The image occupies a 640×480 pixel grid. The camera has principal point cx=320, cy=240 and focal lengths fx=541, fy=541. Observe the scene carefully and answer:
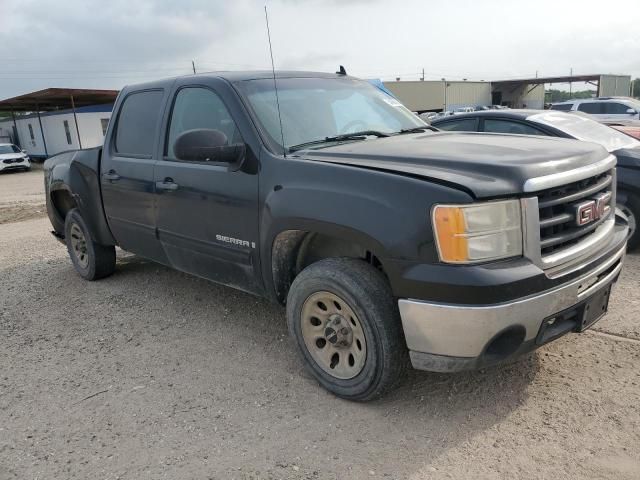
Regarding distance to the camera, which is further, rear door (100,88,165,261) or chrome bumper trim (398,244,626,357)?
rear door (100,88,165,261)

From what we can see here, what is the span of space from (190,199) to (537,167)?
2330mm

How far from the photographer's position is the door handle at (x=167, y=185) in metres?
3.98

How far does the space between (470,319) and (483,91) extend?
6072 cm

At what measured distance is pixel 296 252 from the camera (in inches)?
135

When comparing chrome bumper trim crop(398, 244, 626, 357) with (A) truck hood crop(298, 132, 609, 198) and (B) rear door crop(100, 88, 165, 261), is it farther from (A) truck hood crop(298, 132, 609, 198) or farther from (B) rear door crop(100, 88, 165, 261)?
(B) rear door crop(100, 88, 165, 261)

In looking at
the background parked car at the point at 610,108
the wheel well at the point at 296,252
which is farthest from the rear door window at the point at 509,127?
the background parked car at the point at 610,108

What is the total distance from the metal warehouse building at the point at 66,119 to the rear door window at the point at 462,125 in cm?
2370

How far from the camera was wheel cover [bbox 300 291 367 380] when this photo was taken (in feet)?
9.80

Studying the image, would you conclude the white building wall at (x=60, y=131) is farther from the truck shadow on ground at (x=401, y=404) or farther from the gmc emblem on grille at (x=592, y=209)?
the gmc emblem on grille at (x=592, y=209)

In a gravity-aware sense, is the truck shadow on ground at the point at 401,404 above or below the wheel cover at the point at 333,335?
below

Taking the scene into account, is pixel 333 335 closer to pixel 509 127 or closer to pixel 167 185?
pixel 167 185

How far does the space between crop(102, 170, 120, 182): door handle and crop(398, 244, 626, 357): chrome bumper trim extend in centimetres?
304

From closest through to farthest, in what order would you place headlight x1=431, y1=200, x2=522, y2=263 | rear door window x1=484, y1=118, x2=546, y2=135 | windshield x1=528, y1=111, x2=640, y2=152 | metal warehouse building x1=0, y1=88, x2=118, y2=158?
headlight x1=431, y1=200, x2=522, y2=263 → windshield x1=528, y1=111, x2=640, y2=152 → rear door window x1=484, y1=118, x2=546, y2=135 → metal warehouse building x1=0, y1=88, x2=118, y2=158

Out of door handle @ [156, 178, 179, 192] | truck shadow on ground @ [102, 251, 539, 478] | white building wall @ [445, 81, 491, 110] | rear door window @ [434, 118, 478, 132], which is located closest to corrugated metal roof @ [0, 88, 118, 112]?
rear door window @ [434, 118, 478, 132]
